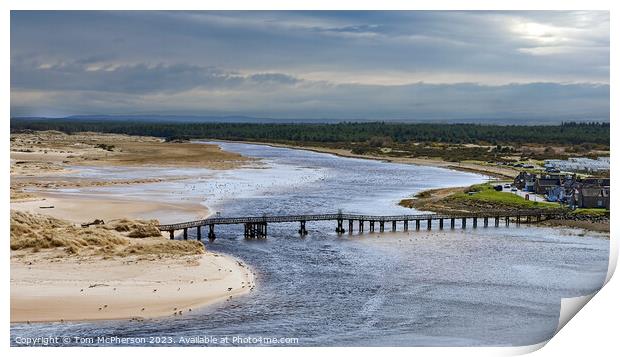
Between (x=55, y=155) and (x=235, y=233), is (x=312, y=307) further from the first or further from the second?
(x=55, y=155)

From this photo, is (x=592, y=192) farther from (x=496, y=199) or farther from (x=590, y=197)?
(x=496, y=199)

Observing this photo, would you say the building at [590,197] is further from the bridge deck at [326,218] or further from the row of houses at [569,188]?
the bridge deck at [326,218]

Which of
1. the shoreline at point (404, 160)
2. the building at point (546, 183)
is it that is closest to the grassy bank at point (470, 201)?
the building at point (546, 183)

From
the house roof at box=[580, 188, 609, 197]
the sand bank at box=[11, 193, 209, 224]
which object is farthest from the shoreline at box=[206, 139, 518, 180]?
the sand bank at box=[11, 193, 209, 224]

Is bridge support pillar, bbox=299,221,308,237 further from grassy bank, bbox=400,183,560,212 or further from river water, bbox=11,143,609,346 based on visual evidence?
grassy bank, bbox=400,183,560,212

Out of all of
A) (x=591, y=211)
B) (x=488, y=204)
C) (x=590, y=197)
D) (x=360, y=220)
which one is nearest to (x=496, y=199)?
(x=488, y=204)

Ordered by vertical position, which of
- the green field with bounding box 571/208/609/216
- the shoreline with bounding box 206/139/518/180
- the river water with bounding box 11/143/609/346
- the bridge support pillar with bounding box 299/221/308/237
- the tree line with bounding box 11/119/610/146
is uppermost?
the tree line with bounding box 11/119/610/146
